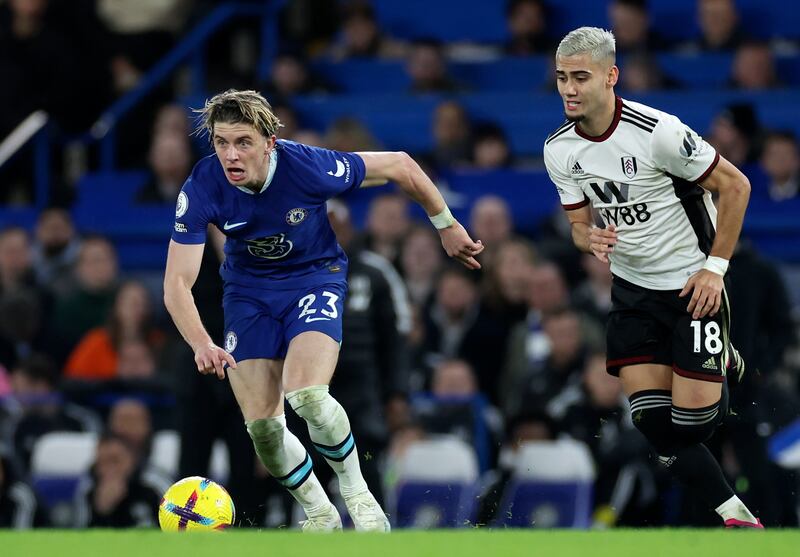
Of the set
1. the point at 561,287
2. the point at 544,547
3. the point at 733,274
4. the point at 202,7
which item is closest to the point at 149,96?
the point at 202,7

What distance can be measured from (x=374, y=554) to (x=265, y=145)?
2641 millimetres

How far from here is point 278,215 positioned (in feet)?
27.2

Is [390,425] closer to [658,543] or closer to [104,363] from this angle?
[104,363]

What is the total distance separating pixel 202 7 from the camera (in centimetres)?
1723

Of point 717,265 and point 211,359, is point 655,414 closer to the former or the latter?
point 717,265

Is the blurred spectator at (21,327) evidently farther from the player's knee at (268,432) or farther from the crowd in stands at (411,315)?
the player's knee at (268,432)

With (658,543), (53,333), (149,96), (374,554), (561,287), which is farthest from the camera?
(149,96)

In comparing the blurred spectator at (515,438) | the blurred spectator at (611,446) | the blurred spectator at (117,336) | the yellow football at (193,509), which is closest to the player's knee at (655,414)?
the yellow football at (193,509)

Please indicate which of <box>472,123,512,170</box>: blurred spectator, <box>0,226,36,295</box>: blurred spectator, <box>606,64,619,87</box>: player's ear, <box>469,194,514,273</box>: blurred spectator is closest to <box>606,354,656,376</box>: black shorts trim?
<box>606,64,619,87</box>: player's ear

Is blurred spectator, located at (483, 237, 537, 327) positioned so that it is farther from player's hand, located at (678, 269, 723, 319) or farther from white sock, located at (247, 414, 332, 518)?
player's hand, located at (678, 269, 723, 319)

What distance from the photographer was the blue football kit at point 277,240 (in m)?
8.24

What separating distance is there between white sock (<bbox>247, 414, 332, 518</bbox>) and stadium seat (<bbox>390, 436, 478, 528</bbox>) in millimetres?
2801

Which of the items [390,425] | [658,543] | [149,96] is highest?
[149,96]

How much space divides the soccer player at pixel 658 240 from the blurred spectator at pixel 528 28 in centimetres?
733
